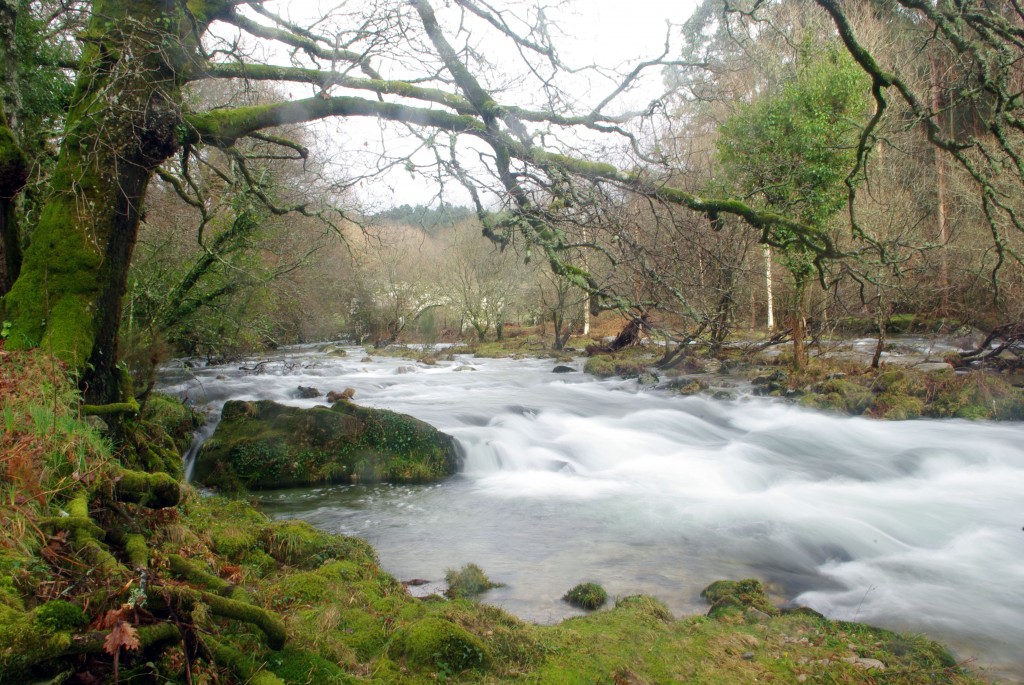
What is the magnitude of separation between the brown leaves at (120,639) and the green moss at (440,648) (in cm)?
151

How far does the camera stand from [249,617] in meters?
2.66

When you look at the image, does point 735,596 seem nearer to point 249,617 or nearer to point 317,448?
point 249,617

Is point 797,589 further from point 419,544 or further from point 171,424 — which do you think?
point 171,424

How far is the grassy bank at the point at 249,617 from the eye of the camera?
223cm

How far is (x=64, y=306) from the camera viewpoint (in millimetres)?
5180

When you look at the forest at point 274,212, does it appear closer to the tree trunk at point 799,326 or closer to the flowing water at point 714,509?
the flowing water at point 714,509

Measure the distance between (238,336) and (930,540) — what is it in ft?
46.2

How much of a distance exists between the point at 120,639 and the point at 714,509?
744 cm

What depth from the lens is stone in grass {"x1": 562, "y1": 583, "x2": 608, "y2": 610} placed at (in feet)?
16.7

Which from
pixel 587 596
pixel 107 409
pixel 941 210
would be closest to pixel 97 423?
pixel 107 409

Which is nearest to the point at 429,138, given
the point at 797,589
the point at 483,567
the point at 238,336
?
the point at 483,567

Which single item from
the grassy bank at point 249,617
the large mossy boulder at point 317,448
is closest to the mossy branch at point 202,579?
the grassy bank at point 249,617

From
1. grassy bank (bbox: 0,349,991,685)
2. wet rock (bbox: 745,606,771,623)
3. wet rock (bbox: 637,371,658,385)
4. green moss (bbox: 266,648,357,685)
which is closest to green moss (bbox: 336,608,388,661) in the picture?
grassy bank (bbox: 0,349,991,685)

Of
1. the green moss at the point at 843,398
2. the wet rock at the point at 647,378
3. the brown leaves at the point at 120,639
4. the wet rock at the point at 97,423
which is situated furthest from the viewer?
the wet rock at the point at 647,378
